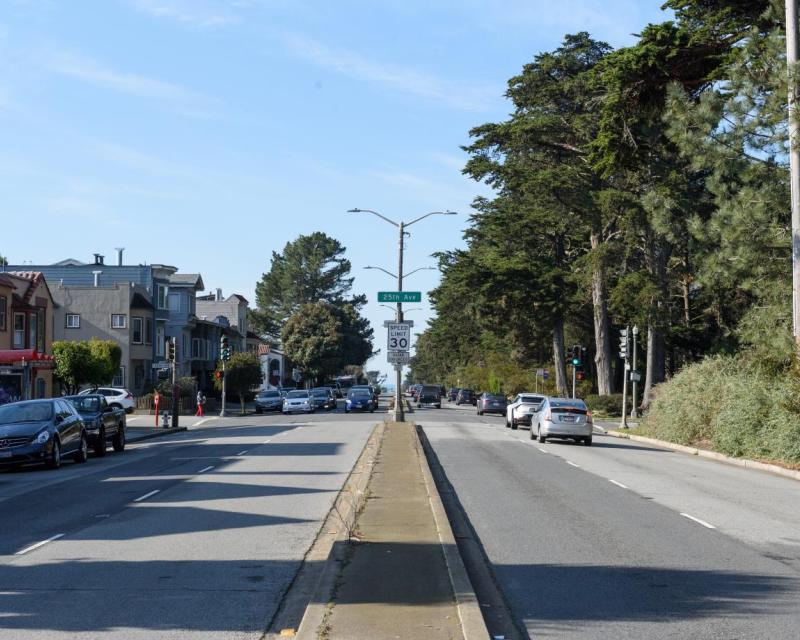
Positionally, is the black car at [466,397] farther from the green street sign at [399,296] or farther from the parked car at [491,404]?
the green street sign at [399,296]

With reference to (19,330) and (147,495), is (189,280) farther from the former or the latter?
(147,495)

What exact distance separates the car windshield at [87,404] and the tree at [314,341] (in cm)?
8382

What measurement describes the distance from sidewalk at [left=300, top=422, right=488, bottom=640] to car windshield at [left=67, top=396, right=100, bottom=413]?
1703cm

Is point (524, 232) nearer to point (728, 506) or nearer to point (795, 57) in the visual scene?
point (795, 57)

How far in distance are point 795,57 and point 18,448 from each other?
21685mm

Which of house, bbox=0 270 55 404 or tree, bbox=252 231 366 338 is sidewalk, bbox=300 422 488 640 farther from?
tree, bbox=252 231 366 338

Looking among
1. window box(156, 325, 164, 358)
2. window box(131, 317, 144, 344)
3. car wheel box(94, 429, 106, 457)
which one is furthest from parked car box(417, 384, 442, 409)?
car wheel box(94, 429, 106, 457)

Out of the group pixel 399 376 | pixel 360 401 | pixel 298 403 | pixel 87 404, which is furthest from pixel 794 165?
pixel 298 403

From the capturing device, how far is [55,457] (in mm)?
25219

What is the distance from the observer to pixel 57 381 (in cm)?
5950

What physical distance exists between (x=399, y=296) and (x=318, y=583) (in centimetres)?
3083

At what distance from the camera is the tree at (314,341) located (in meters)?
116

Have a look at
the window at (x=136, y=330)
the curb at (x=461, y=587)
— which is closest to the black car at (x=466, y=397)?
the window at (x=136, y=330)

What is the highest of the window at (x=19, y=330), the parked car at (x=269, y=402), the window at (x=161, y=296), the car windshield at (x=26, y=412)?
the window at (x=161, y=296)
